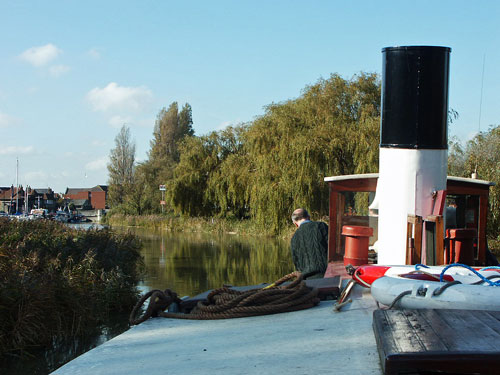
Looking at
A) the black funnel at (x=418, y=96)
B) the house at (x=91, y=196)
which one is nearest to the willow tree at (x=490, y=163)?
the black funnel at (x=418, y=96)

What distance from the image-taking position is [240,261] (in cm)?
1938

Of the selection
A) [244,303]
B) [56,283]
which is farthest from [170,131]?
[244,303]

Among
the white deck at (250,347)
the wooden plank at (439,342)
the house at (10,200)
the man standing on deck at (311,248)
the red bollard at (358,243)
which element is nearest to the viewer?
the wooden plank at (439,342)

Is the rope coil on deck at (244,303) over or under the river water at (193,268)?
over

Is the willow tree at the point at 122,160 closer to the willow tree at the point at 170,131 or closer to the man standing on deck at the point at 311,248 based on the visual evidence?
the willow tree at the point at 170,131

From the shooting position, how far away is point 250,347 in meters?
3.48

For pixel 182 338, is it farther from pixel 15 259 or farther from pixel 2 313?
pixel 15 259

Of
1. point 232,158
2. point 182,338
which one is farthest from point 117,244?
point 232,158

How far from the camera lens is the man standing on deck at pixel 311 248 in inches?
249

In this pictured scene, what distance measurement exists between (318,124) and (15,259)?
14.4 meters

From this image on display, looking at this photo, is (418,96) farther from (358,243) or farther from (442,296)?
(442,296)

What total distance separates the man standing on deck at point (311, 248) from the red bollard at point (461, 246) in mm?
1776

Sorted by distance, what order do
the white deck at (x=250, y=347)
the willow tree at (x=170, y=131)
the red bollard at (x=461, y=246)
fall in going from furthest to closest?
the willow tree at (x=170, y=131) < the red bollard at (x=461, y=246) < the white deck at (x=250, y=347)

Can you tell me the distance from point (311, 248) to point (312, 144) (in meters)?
Result: 15.4
